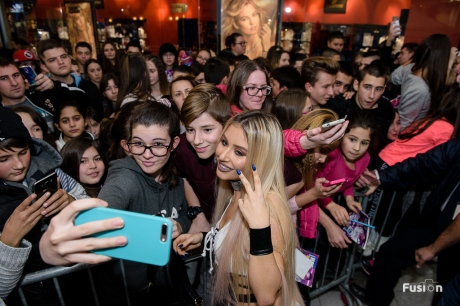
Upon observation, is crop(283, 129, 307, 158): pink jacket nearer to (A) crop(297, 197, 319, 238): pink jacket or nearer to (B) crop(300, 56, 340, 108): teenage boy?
(A) crop(297, 197, 319, 238): pink jacket

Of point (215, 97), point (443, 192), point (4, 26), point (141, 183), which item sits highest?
point (4, 26)

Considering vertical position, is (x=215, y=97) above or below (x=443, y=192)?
above

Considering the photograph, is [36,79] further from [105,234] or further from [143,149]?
[105,234]

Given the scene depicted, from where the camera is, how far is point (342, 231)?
238 centimetres

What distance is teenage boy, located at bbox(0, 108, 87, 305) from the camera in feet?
4.66

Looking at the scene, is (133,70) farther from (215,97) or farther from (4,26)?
(4,26)

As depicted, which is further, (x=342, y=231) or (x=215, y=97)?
(x=342, y=231)

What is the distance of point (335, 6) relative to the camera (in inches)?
359

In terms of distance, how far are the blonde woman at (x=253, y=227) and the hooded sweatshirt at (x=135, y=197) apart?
0.37 meters

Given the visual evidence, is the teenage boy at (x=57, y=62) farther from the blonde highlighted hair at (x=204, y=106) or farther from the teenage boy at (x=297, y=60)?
the teenage boy at (x=297, y=60)

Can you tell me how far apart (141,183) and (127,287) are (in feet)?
2.21

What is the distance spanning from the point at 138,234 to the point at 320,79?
2.93 meters

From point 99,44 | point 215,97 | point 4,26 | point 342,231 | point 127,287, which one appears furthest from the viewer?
point 99,44

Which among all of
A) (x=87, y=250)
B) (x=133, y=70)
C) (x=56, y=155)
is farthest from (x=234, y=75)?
(x=87, y=250)
